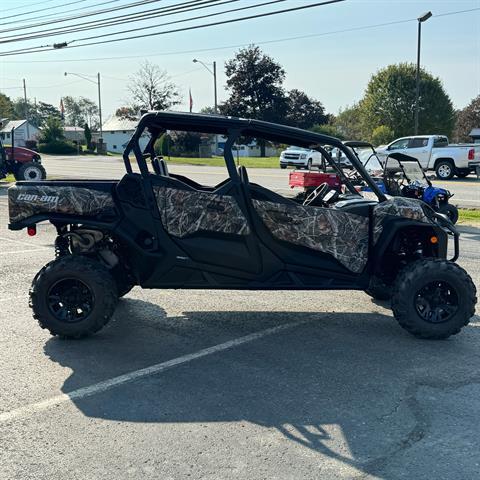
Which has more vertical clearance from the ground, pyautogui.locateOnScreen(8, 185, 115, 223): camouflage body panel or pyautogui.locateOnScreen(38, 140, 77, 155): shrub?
pyautogui.locateOnScreen(38, 140, 77, 155): shrub

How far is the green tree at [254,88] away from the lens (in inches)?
2557

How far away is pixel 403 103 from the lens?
61844 mm

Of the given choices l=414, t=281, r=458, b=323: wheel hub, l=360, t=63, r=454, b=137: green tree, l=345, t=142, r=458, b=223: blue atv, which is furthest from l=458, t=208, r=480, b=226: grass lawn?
l=360, t=63, r=454, b=137: green tree

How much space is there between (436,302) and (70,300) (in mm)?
3289

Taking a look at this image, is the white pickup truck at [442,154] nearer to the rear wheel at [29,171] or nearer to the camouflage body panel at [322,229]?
the rear wheel at [29,171]

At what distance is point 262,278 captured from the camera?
17.6 ft

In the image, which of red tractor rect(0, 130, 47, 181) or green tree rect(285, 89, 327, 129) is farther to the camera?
green tree rect(285, 89, 327, 129)

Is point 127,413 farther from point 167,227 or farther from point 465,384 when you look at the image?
point 465,384

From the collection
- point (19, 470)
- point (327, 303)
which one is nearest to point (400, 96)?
point (327, 303)

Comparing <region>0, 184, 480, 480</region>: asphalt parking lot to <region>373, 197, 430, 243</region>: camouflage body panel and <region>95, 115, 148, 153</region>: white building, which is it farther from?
<region>95, 115, 148, 153</region>: white building

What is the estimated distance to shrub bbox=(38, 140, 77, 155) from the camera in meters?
71.5

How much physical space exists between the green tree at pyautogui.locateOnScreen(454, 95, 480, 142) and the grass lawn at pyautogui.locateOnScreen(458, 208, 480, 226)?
7385 cm

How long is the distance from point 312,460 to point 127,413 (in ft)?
4.22

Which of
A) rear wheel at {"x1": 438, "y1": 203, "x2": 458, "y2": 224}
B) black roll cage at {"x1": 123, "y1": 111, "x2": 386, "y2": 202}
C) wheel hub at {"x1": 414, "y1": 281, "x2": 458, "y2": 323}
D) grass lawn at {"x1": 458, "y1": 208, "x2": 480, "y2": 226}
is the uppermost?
black roll cage at {"x1": 123, "y1": 111, "x2": 386, "y2": 202}
